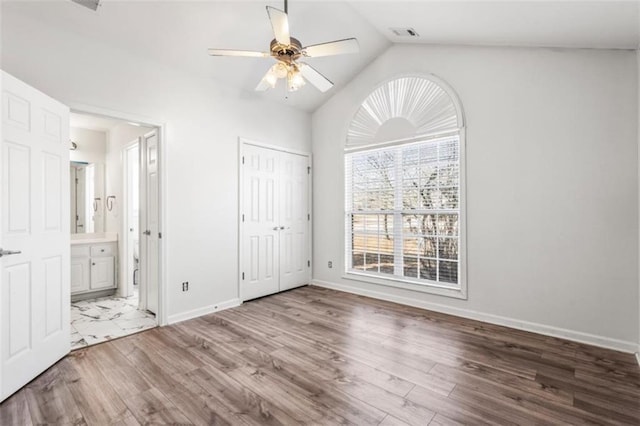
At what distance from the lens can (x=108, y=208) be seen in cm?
498

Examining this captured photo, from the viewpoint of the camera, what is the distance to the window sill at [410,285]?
369 cm

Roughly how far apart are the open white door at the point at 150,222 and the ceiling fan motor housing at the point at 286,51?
1.80m

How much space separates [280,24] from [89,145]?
4.41 metres

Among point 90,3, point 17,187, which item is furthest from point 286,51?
point 17,187

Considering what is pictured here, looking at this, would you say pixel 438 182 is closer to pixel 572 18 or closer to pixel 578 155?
pixel 578 155

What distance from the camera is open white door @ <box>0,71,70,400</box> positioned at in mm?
2102

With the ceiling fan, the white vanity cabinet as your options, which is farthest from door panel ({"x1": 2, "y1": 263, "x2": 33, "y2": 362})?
the white vanity cabinet

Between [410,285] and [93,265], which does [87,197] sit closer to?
[93,265]

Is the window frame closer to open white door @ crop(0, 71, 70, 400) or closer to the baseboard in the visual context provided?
the baseboard

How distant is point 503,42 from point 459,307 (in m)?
2.91

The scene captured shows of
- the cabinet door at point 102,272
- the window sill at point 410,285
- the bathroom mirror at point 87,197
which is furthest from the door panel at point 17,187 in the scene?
the window sill at point 410,285

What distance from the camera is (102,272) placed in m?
4.62

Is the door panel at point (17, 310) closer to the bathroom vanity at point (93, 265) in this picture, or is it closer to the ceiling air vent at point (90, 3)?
the ceiling air vent at point (90, 3)

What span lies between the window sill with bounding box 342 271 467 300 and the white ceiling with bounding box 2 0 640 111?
265cm
